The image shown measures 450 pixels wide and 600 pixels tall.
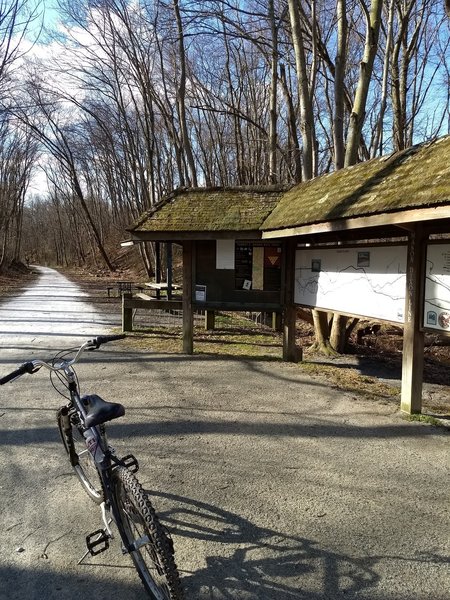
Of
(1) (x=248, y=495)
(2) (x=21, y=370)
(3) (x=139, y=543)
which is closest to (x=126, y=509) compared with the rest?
(3) (x=139, y=543)

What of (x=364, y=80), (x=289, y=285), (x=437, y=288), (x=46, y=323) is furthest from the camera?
(x=46, y=323)

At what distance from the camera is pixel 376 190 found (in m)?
5.46

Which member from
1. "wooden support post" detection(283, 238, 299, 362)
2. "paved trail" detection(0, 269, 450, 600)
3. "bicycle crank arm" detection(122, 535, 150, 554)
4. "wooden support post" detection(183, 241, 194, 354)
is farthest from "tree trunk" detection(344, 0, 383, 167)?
"bicycle crank arm" detection(122, 535, 150, 554)

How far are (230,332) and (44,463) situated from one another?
769cm

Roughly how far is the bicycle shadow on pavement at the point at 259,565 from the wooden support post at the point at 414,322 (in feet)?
9.59

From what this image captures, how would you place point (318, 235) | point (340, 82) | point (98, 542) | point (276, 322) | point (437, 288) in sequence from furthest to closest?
1. point (276, 322)
2. point (340, 82)
3. point (318, 235)
4. point (437, 288)
5. point (98, 542)

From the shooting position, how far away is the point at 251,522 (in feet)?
10.4

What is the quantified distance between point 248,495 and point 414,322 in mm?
2820

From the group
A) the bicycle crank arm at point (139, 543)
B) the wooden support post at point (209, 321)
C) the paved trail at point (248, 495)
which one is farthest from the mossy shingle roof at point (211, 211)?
the bicycle crank arm at point (139, 543)

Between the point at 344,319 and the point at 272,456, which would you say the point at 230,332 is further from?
the point at 272,456

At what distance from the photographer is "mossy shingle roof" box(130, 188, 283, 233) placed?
782 centimetres

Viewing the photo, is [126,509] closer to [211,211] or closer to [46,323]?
[211,211]

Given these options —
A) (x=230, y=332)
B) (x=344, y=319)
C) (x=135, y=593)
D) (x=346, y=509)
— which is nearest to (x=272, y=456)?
(x=346, y=509)

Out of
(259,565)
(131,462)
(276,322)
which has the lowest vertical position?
(259,565)
